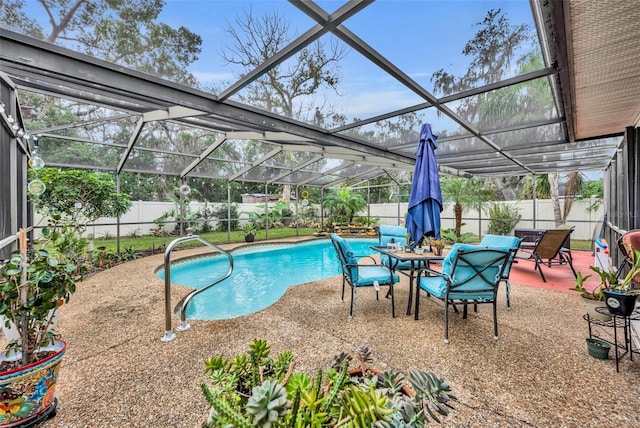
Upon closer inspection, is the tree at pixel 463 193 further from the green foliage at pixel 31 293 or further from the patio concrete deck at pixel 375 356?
the green foliage at pixel 31 293

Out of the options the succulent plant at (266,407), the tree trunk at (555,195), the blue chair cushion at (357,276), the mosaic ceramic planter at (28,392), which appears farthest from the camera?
the tree trunk at (555,195)

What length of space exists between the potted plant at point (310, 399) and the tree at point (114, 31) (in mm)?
3088

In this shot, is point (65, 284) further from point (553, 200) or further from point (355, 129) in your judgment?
point (553, 200)

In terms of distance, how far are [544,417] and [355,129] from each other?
4.68m

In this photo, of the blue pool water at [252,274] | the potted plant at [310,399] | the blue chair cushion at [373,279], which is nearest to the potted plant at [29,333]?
the potted plant at [310,399]

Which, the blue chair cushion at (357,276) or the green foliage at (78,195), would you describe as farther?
the green foliage at (78,195)

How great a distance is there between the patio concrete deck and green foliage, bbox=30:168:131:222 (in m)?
2.34

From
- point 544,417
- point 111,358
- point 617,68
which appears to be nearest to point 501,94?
point 617,68

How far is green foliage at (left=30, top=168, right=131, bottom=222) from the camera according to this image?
16.2 ft

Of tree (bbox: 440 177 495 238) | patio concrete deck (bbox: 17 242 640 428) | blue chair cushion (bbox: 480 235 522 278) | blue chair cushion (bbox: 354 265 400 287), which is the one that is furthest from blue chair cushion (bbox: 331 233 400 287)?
tree (bbox: 440 177 495 238)

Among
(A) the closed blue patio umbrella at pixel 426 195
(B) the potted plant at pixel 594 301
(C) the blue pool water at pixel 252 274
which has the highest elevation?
(A) the closed blue patio umbrella at pixel 426 195

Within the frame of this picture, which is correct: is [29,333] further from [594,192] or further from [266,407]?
[594,192]

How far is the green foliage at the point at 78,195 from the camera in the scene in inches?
195

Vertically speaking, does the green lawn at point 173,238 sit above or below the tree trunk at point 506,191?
below
